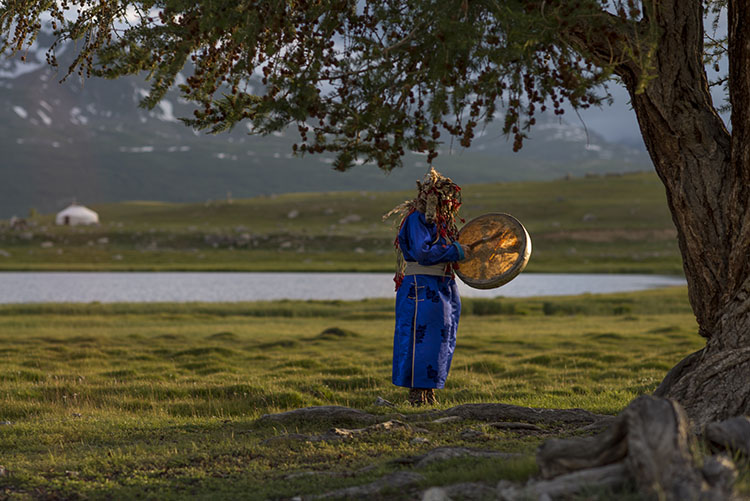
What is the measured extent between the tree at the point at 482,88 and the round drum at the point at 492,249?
5.56 feet

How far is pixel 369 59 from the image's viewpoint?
7191 millimetres

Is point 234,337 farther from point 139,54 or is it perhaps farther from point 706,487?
point 706,487

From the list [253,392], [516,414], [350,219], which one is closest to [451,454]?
[516,414]

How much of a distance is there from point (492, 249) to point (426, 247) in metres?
0.88

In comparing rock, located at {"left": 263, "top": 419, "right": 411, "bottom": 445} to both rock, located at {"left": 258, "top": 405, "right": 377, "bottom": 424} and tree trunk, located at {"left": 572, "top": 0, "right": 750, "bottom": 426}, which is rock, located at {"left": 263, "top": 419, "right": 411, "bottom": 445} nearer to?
rock, located at {"left": 258, "top": 405, "right": 377, "bottom": 424}

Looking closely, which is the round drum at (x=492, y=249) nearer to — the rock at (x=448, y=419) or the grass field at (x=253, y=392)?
the rock at (x=448, y=419)

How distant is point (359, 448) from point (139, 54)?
4.53 meters

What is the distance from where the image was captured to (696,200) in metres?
8.05

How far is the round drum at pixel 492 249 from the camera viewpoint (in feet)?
30.2

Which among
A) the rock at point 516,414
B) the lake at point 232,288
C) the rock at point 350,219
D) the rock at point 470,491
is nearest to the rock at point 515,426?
the rock at point 516,414

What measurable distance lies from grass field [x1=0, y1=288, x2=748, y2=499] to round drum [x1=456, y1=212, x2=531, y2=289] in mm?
1886

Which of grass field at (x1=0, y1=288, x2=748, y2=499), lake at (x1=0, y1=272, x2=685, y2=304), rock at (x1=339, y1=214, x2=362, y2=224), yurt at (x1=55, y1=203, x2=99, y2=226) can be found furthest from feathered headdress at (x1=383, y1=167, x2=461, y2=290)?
yurt at (x1=55, y1=203, x2=99, y2=226)

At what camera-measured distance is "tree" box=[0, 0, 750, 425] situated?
6.88 m

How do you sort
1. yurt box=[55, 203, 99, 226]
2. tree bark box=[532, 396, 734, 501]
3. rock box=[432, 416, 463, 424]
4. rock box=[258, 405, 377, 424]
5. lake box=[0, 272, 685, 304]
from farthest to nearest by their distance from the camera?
yurt box=[55, 203, 99, 226]
lake box=[0, 272, 685, 304]
rock box=[258, 405, 377, 424]
rock box=[432, 416, 463, 424]
tree bark box=[532, 396, 734, 501]
